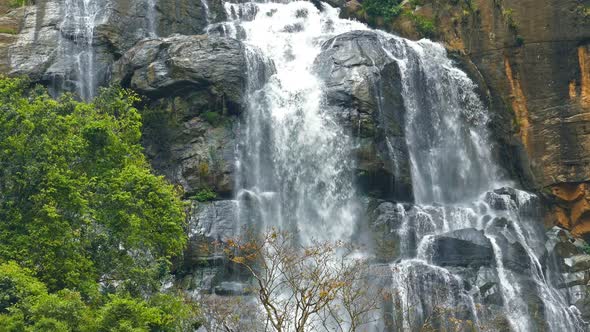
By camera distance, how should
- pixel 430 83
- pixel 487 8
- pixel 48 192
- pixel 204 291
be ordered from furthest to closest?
pixel 487 8 → pixel 430 83 → pixel 204 291 → pixel 48 192

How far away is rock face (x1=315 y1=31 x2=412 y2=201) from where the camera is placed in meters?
35.2

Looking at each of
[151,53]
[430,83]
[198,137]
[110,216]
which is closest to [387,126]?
[430,83]

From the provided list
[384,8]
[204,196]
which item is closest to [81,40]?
[204,196]

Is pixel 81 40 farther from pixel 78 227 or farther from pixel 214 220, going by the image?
pixel 78 227

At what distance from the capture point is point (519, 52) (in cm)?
4141

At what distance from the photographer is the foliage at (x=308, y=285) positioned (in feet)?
66.8

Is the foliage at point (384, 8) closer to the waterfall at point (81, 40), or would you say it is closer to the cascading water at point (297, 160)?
the cascading water at point (297, 160)

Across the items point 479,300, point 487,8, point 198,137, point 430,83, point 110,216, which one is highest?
point 487,8

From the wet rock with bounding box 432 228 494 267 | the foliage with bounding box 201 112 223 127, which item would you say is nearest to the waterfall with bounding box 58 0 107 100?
the foliage with bounding box 201 112 223 127

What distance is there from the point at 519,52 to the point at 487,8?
3335 mm

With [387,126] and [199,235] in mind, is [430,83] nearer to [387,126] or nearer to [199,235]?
[387,126]

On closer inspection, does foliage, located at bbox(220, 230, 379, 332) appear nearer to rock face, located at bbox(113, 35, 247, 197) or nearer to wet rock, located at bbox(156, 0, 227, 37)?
rock face, located at bbox(113, 35, 247, 197)

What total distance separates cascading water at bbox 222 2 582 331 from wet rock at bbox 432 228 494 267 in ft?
0.16

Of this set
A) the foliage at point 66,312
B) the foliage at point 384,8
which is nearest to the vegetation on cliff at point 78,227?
the foliage at point 66,312
